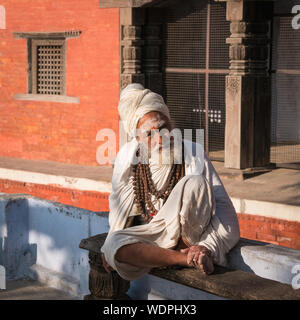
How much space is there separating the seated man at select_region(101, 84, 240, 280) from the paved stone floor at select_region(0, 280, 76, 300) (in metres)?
1.34

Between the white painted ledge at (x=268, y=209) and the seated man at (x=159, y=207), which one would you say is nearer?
the seated man at (x=159, y=207)

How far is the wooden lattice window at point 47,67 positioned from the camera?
39.2ft

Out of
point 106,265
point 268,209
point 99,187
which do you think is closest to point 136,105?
point 106,265

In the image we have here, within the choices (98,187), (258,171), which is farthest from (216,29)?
(98,187)

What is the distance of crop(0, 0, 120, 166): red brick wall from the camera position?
1120 cm

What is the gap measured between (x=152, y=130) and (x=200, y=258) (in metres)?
1.02

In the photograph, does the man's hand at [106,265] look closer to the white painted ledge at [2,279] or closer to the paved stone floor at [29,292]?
the paved stone floor at [29,292]

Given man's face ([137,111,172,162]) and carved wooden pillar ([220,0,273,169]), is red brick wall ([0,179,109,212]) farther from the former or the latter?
man's face ([137,111,172,162])

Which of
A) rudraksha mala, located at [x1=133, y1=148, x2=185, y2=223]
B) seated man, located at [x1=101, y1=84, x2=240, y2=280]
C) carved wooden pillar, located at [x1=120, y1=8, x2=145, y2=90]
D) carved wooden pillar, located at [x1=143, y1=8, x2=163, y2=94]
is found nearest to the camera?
seated man, located at [x1=101, y1=84, x2=240, y2=280]

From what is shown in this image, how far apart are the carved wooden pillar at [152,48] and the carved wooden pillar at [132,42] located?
12cm

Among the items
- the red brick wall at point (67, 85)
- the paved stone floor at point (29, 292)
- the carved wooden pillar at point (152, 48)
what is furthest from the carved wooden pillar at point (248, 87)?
the paved stone floor at point (29, 292)

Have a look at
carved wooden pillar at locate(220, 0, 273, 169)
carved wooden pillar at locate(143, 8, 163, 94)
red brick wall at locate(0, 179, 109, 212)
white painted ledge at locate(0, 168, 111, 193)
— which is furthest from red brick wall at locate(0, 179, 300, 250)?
carved wooden pillar at locate(143, 8, 163, 94)

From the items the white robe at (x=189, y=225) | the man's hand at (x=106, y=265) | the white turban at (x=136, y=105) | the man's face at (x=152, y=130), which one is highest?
the white turban at (x=136, y=105)

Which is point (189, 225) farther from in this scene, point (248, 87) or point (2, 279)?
point (248, 87)
